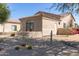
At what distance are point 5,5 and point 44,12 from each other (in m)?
0.71

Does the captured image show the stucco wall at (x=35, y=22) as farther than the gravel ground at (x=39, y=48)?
Yes

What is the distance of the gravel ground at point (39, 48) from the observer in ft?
11.7

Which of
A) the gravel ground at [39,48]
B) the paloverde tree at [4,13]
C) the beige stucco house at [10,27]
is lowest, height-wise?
the gravel ground at [39,48]

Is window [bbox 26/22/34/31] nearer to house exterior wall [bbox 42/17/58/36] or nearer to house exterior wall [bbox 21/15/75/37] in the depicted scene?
house exterior wall [bbox 21/15/75/37]

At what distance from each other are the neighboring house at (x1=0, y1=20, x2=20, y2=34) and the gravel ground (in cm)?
15

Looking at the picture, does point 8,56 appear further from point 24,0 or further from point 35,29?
point 24,0

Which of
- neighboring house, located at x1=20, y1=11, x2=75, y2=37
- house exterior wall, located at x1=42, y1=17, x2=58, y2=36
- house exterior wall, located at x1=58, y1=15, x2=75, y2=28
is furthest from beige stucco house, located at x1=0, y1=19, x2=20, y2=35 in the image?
house exterior wall, located at x1=58, y1=15, x2=75, y2=28

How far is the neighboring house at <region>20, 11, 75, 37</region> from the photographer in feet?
12.1

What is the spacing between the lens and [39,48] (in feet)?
11.9

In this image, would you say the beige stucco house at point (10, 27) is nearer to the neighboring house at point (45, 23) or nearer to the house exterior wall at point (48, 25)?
the neighboring house at point (45, 23)

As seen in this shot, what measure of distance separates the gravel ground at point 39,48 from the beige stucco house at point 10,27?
14cm

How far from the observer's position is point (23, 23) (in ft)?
12.3

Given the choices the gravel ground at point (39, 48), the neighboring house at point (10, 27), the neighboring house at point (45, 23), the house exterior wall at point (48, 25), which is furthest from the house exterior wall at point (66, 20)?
the neighboring house at point (10, 27)

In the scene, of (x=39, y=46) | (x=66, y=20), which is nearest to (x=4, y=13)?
(x=39, y=46)
